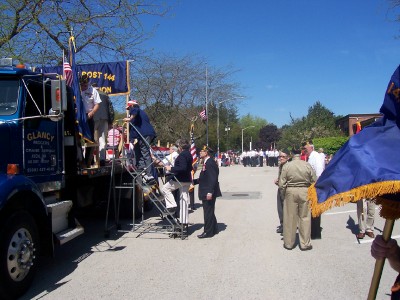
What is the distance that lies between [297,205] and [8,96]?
4.84 m

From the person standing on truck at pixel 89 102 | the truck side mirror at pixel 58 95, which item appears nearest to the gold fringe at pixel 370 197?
the truck side mirror at pixel 58 95

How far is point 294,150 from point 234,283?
3.03 metres

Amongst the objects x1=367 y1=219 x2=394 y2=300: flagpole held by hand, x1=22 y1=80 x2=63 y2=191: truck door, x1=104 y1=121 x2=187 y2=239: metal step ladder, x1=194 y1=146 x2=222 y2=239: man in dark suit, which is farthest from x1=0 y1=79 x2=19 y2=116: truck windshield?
→ x1=367 y1=219 x2=394 y2=300: flagpole held by hand

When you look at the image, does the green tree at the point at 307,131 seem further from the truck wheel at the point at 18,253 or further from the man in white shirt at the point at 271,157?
the truck wheel at the point at 18,253

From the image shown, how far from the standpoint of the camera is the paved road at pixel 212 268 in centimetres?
503

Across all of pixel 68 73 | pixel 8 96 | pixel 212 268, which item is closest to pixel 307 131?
pixel 68 73

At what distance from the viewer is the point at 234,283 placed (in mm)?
5324

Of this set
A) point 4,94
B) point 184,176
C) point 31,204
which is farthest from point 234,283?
point 4,94

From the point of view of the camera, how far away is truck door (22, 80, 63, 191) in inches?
219

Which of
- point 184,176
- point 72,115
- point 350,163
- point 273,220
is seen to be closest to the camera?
point 350,163

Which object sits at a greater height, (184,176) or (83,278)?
(184,176)

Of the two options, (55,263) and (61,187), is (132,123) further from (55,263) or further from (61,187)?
(55,263)

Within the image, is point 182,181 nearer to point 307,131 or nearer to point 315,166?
point 315,166

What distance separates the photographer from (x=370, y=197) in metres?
2.23
